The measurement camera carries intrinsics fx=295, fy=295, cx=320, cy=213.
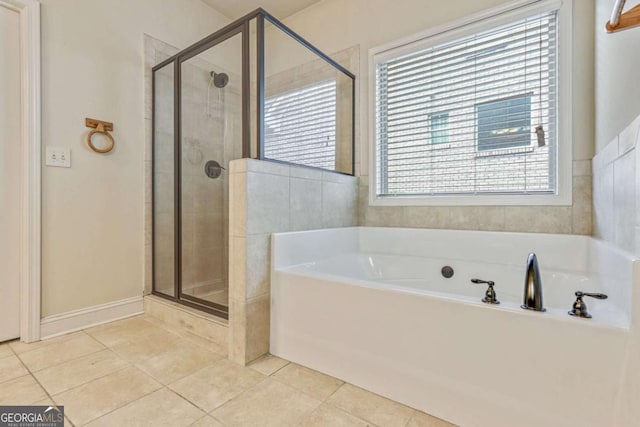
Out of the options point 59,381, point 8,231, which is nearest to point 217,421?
point 59,381

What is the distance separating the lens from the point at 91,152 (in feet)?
6.48

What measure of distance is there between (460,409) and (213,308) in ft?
4.60

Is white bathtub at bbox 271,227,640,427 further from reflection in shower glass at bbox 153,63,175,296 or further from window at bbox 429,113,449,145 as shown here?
reflection in shower glass at bbox 153,63,175,296

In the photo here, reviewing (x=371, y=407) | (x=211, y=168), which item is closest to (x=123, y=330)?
(x=211, y=168)

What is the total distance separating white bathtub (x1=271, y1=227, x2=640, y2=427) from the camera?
0.85m

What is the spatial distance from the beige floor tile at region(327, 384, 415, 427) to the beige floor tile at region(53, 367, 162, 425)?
801 millimetres

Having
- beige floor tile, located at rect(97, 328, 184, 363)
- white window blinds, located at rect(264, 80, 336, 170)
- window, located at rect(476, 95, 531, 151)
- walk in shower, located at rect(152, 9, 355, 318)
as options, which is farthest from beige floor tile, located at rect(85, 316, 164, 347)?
window, located at rect(476, 95, 531, 151)

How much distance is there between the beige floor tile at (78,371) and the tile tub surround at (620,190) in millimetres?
2122

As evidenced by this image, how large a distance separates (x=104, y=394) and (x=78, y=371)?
0.99ft

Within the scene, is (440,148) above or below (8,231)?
above

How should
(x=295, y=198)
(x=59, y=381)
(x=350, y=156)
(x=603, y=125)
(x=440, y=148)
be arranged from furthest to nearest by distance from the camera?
(x=350, y=156)
(x=440, y=148)
(x=295, y=198)
(x=603, y=125)
(x=59, y=381)

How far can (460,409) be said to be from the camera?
1.06m

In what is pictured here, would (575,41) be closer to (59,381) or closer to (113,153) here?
(113,153)

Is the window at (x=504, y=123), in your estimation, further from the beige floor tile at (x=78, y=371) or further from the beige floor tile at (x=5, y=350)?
the beige floor tile at (x=5, y=350)
